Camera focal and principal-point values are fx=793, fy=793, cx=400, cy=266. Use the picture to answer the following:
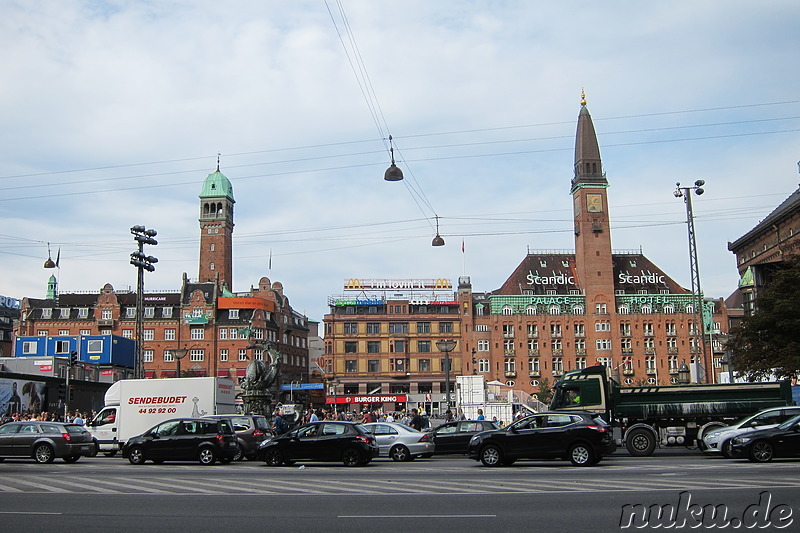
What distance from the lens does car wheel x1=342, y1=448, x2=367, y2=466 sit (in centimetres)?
2325

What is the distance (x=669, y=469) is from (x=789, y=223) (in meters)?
45.5

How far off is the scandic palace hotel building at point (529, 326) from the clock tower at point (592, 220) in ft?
0.44

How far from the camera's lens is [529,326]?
4208 inches

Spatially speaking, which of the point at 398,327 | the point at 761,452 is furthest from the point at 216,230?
the point at 761,452

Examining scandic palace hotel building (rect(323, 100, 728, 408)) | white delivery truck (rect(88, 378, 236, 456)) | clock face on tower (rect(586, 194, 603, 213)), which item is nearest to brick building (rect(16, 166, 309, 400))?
scandic palace hotel building (rect(323, 100, 728, 408))

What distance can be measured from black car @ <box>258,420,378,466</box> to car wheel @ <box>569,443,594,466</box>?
5.85m

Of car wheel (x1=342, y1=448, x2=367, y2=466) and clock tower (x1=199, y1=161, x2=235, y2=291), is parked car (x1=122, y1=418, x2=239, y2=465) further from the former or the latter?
clock tower (x1=199, y1=161, x2=235, y2=291)

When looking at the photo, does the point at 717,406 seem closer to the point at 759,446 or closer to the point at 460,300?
the point at 759,446

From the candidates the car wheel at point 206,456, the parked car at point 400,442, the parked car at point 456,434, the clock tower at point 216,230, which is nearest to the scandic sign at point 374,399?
the clock tower at point 216,230

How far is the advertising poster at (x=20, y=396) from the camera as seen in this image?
4791 centimetres

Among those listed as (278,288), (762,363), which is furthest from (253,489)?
(278,288)

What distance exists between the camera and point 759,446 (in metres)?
21.3

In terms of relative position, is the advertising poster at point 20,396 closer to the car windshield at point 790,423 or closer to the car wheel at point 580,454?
the car wheel at point 580,454

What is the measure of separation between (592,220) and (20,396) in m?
76.4
